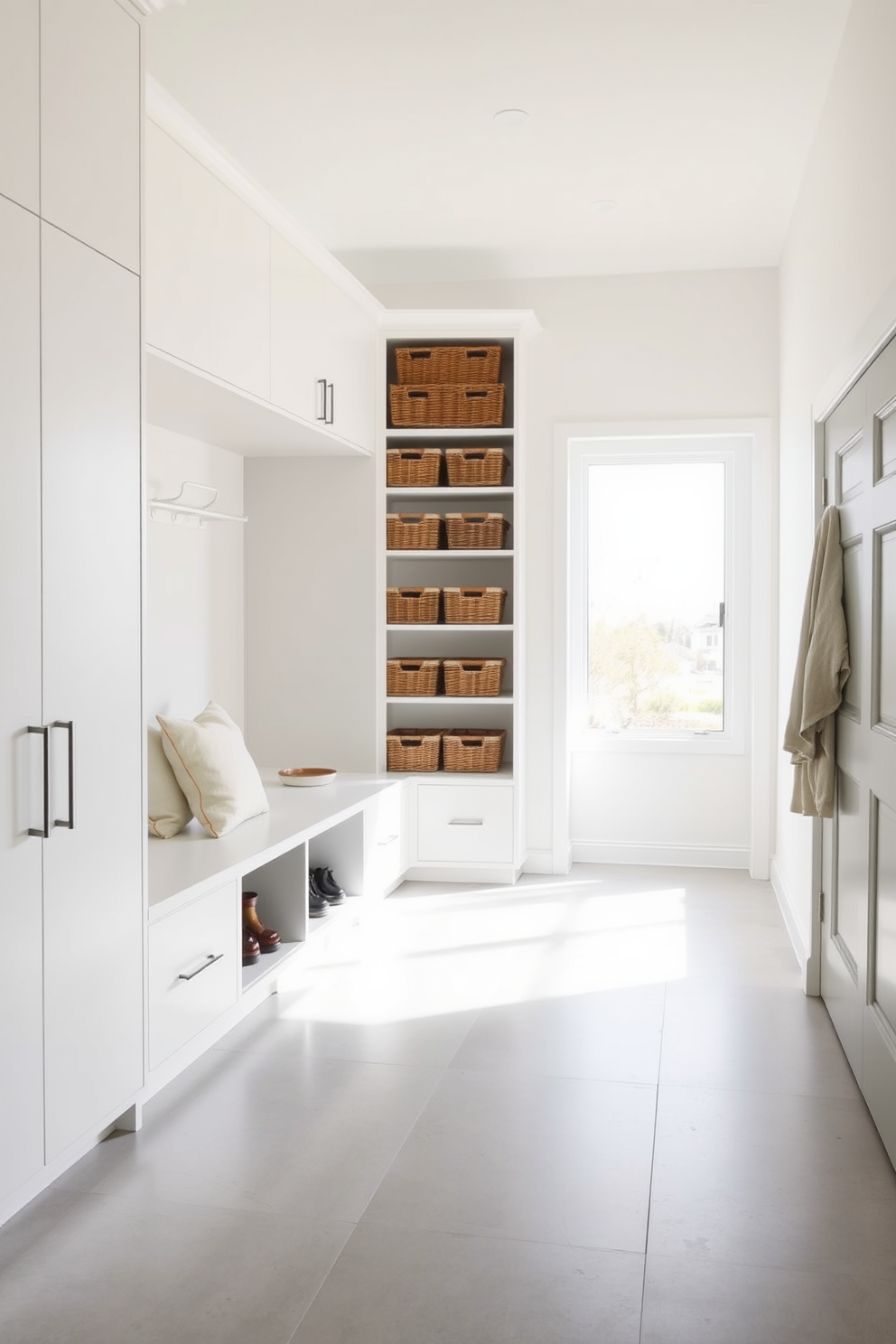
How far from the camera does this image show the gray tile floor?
6.06 ft

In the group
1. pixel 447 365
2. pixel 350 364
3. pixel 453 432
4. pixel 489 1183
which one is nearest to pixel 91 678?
pixel 489 1183

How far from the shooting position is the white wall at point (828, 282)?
2455 mm

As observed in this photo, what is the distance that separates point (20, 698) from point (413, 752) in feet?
9.71

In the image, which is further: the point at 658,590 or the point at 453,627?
the point at 658,590

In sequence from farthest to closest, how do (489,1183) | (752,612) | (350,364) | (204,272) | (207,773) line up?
(752,612) → (350,364) → (207,773) → (204,272) → (489,1183)

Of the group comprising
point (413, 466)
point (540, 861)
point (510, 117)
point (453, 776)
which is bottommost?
point (540, 861)

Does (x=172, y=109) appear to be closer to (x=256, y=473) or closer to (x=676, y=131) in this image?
(x=676, y=131)

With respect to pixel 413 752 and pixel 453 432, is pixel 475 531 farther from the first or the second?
pixel 413 752

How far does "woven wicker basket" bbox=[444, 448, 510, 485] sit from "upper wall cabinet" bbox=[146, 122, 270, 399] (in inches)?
54.6

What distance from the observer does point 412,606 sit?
4848 mm

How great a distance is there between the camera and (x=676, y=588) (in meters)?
5.29

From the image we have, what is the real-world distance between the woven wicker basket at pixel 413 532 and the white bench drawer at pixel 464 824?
1062mm

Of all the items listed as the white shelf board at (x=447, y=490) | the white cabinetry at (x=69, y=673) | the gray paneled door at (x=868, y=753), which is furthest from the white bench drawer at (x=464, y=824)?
the white cabinetry at (x=69, y=673)

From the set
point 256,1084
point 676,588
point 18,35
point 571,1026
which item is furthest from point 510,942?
point 18,35
